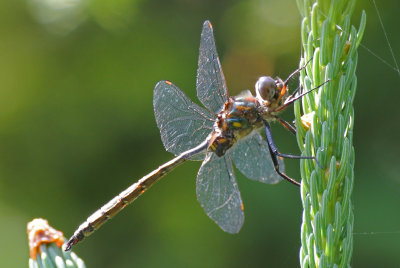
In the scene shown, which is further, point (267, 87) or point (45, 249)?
point (267, 87)

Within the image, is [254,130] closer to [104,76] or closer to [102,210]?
[102,210]

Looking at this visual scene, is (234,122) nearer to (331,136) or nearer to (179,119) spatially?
(179,119)

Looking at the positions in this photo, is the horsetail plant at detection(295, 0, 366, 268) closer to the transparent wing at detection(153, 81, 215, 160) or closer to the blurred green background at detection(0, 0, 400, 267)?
the transparent wing at detection(153, 81, 215, 160)

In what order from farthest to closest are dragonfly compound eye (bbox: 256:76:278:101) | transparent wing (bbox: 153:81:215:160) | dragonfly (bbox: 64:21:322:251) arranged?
transparent wing (bbox: 153:81:215:160) → dragonfly (bbox: 64:21:322:251) → dragonfly compound eye (bbox: 256:76:278:101)

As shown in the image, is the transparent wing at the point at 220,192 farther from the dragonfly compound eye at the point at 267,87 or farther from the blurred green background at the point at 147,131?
the blurred green background at the point at 147,131

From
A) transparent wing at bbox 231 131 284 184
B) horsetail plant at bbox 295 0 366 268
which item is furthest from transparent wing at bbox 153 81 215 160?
horsetail plant at bbox 295 0 366 268

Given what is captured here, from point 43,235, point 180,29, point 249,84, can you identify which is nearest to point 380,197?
point 249,84

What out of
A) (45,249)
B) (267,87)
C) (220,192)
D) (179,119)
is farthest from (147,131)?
(45,249)
